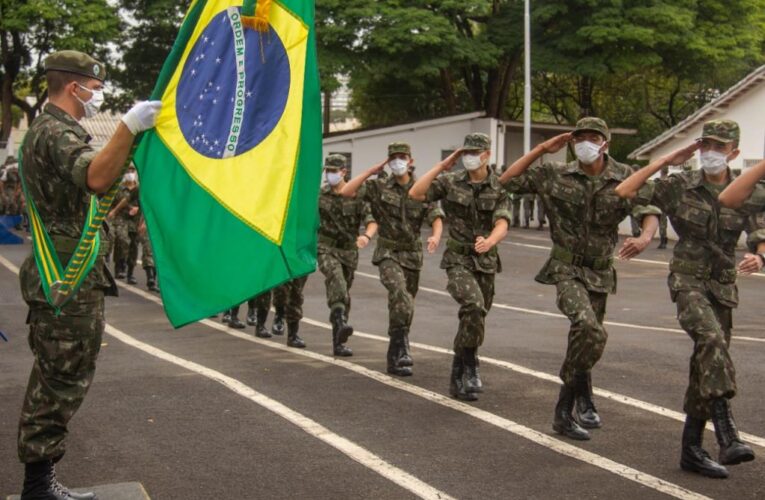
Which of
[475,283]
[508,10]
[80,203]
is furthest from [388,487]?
[508,10]

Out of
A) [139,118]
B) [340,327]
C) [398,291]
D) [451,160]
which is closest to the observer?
[139,118]

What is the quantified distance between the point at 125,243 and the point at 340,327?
9.17m

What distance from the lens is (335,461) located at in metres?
7.11

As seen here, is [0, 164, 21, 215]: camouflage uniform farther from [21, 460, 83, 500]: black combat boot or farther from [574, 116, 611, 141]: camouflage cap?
[21, 460, 83, 500]: black combat boot

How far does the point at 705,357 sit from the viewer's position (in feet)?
22.7

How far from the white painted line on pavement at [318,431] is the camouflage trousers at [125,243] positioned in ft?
25.6

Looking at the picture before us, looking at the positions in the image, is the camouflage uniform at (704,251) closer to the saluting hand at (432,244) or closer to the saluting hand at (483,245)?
the saluting hand at (483,245)

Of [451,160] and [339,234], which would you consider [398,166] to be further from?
[451,160]

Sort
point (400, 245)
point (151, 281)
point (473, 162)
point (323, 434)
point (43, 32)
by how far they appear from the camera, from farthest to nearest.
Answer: point (43, 32) → point (151, 281) → point (400, 245) → point (473, 162) → point (323, 434)

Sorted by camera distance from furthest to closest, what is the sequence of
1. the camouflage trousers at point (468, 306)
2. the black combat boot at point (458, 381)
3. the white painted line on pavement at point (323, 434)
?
the camouflage trousers at point (468, 306) → the black combat boot at point (458, 381) → the white painted line on pavement at point (323, 434)

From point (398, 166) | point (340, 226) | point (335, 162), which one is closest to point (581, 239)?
point (398, 166)

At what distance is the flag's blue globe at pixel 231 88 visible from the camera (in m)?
5.64

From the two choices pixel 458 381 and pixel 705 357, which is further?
pixel 458 381

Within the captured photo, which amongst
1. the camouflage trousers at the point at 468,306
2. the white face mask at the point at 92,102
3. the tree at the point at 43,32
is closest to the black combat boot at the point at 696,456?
the camouflage trousers at the point at 468,306
